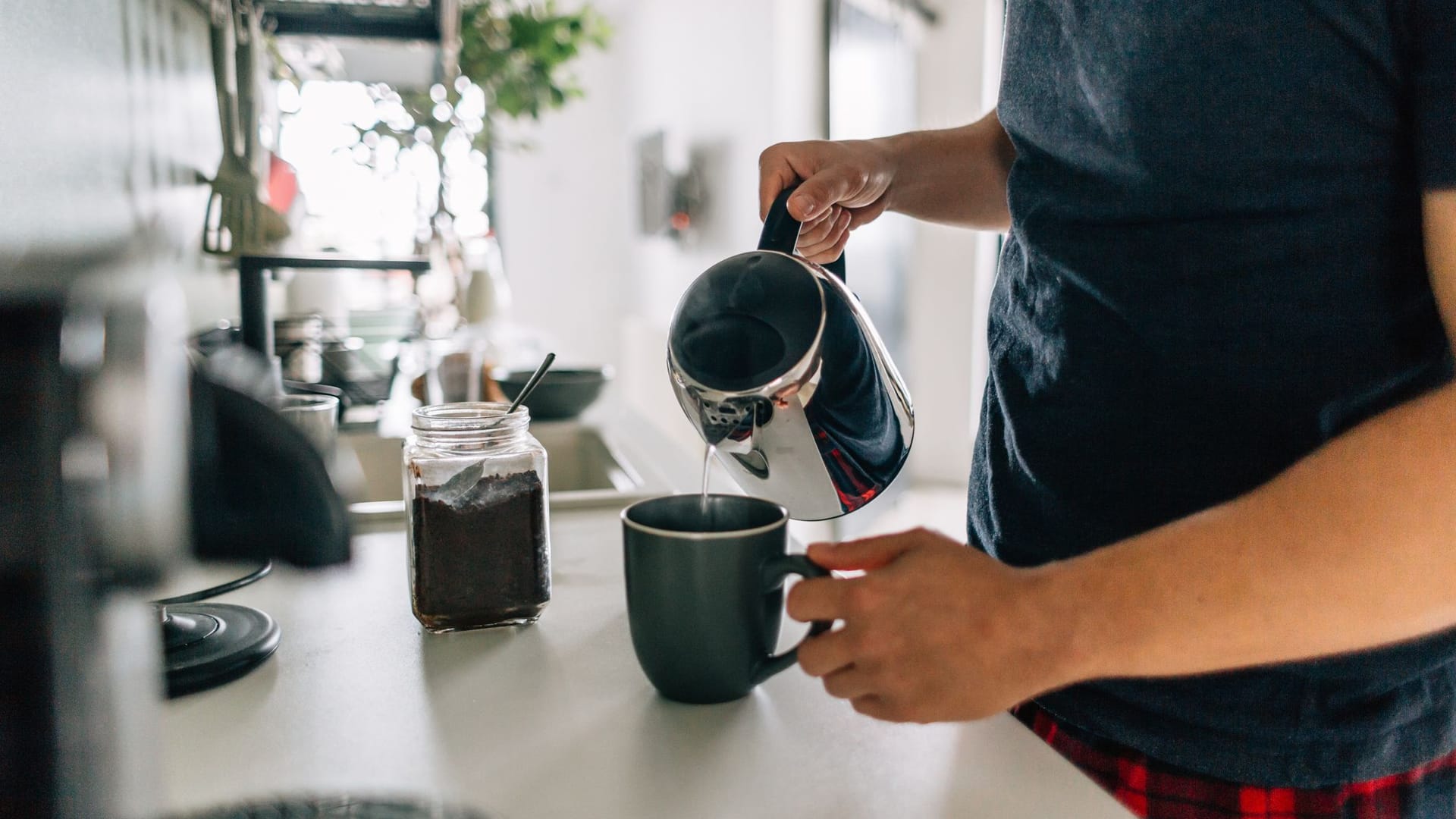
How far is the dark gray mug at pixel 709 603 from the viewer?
1.70 feet

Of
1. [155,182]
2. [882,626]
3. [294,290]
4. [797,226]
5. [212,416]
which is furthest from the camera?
[294,290]

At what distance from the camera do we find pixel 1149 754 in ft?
2.11

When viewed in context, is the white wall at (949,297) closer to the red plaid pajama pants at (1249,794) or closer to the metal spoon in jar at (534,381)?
the red plaid pajama pants at (1249,794)

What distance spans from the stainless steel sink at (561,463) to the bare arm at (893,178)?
0.44 metres

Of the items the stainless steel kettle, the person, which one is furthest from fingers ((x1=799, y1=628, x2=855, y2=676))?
the stainless steel kettle

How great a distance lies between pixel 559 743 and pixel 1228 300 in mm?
483

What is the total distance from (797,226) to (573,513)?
0.48 metres

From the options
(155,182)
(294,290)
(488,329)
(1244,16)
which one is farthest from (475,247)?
(1244,16)

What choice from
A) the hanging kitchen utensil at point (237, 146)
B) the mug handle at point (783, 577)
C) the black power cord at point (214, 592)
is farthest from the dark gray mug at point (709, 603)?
the hanging kitchen utensil at point (237, 146)

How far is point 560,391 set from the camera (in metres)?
1.51

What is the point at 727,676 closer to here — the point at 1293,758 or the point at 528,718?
the point at 528,718

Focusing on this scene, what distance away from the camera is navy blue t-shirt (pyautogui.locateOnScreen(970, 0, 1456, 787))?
0.55 meters

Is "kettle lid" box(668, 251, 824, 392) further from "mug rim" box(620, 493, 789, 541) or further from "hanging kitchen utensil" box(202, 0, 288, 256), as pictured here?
"hanging kitchen utensil" box(202, 0, 288, 256)

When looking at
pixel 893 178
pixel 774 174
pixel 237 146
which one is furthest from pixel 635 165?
pixel 774 174
